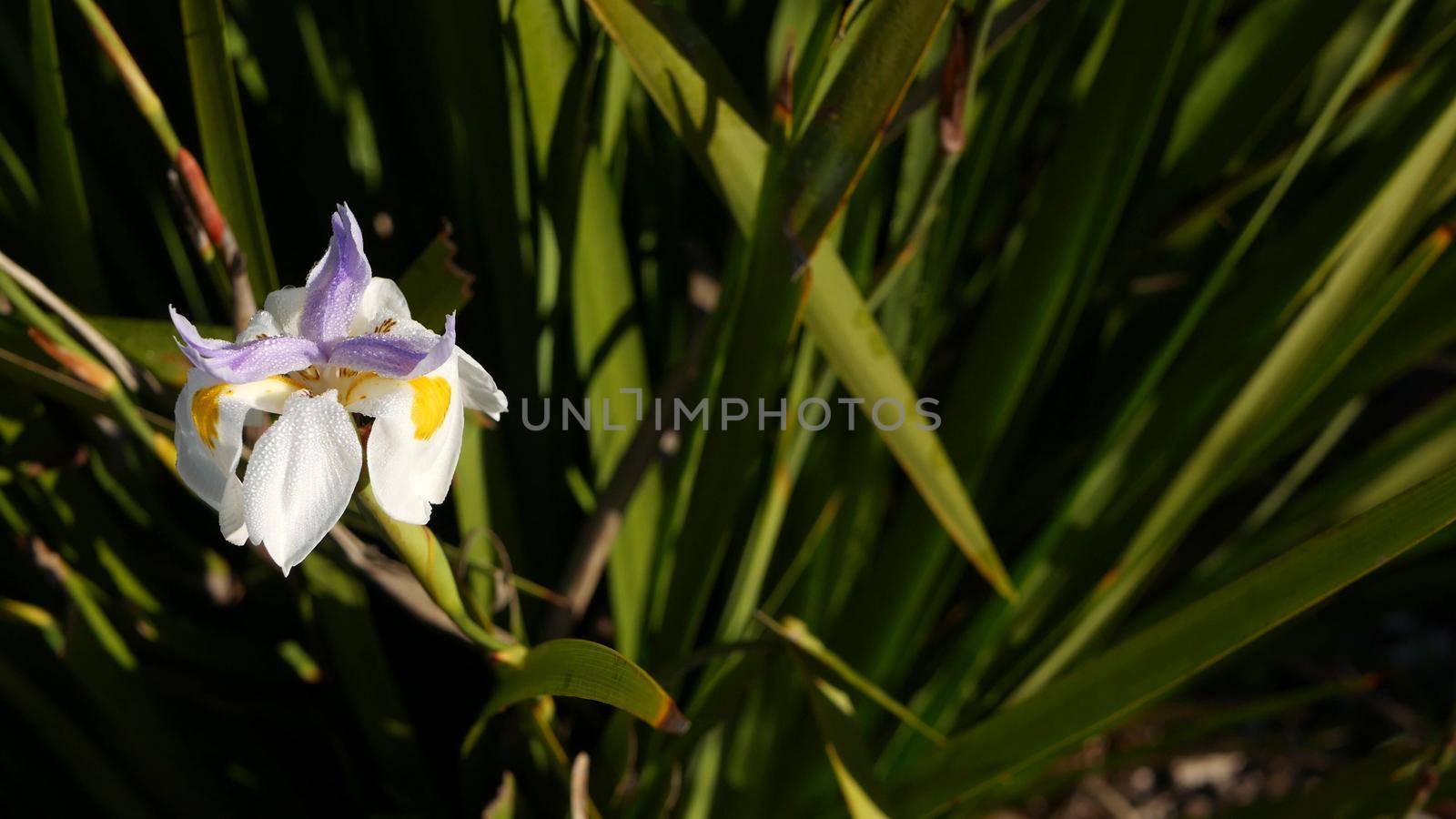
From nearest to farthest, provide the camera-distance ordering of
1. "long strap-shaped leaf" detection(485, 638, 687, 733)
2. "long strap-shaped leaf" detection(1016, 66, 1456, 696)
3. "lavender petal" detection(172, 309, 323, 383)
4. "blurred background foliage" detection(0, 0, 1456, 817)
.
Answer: "lavender petal" detection(172, 309, 323, 383) < "long strap-shaped leaf" detection(485, 638, 687, 733) < "blurred background foliage" detection(0, 0, 1456, 817) < "long strap-shaped leaf" detection(1016, 66, 1456, 696)

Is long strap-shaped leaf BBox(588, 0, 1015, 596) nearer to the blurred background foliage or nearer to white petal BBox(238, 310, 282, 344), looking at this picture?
the blurred background foliage

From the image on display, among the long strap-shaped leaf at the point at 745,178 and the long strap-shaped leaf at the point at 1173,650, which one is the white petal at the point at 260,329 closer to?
the long strap-shaped leaf at the point at 745,178

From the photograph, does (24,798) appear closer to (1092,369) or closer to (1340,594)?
(1092,369)

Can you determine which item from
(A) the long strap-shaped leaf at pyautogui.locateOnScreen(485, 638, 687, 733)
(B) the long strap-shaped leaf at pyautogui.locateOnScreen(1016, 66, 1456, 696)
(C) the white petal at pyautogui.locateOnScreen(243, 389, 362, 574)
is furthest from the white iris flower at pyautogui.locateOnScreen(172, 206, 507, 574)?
(B) the long strap-shaped leaf at pyautogui.locateOnScreen(1016, 66, 1456, 696)

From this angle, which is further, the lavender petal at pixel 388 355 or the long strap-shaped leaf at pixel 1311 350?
the long strap-shaped leaf at pixel 1311 350

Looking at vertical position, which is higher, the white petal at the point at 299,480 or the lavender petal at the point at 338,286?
the lavender petal at the point at 338,286

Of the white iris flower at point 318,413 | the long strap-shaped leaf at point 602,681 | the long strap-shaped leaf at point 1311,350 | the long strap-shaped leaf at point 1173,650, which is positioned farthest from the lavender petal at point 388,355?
the long strap-shaped leaf at point 1311,350
